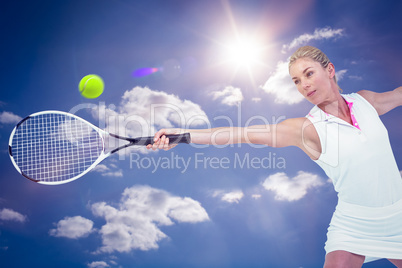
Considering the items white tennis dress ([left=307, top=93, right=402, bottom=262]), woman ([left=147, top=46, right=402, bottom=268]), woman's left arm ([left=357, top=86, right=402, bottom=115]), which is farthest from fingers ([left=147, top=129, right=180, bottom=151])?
woman's left arm ([left=357, top=86, right=402, bottom=115])

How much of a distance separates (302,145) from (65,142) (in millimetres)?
3012

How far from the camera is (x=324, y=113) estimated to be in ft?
10.5

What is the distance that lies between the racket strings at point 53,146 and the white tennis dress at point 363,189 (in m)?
2.51

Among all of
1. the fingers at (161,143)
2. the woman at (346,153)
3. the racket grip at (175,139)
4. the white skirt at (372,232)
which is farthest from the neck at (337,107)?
the fingers at (161,143)

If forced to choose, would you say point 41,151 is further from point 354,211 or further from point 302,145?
point 354,211

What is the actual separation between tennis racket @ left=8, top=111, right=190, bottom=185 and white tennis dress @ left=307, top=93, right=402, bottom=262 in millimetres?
2326

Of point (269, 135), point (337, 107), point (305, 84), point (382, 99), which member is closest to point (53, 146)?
point (269, 135)

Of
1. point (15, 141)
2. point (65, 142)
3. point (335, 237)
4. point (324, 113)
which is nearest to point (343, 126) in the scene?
point (324, 113)

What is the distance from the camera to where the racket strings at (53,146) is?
3.89 metres

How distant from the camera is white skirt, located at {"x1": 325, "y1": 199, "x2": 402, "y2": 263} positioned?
2895 millimetres

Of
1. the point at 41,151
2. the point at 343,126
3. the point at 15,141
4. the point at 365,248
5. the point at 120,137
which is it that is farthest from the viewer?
the point at 41,151

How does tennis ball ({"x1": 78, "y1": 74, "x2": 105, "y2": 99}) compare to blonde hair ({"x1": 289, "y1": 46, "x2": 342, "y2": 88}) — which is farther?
tennis ball ({"x1": 78, "y1": 74, "x2": 105, "y2": 99})

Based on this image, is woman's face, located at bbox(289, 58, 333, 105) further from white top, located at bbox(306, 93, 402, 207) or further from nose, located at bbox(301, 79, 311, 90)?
white top, located at bbox(306, 93, 402, 207)

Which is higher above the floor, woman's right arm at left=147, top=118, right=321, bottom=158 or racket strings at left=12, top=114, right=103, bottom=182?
racket strings at left=12, top=114, right=103, bottom=182
